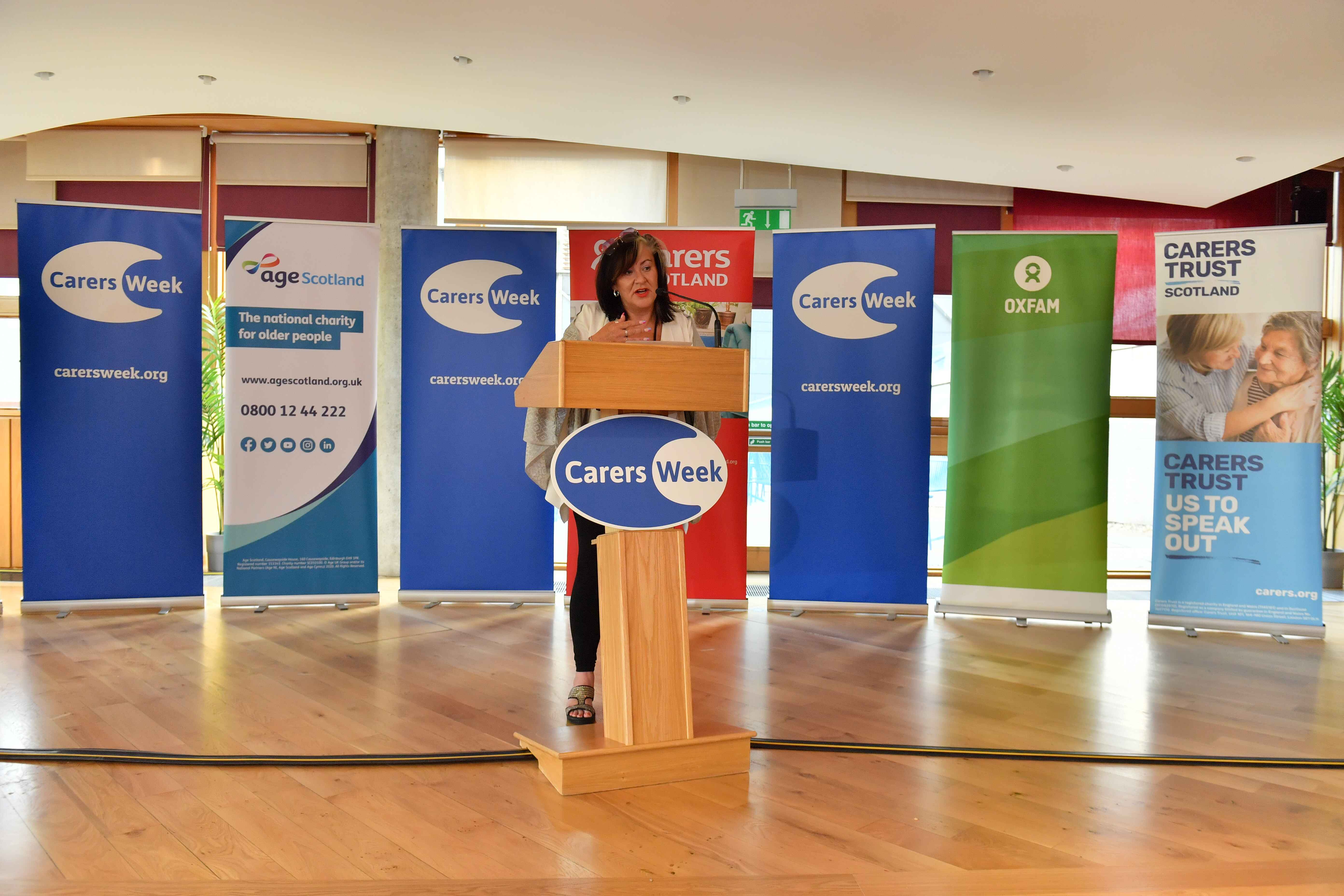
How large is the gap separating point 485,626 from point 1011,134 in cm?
381

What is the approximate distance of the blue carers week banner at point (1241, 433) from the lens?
444 centimetres

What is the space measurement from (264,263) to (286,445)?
35.2 inches

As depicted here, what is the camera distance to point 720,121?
5105 millimetres

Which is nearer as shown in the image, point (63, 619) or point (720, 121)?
point (63, 619)

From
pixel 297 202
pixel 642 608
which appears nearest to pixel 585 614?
pixel 642 608

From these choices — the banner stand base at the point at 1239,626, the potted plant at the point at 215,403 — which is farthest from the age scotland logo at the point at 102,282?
the banner stand base at the point at 1239,626

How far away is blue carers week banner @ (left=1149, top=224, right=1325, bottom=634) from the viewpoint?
4.44 m

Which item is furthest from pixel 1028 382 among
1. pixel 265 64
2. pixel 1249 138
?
pixel 265 64

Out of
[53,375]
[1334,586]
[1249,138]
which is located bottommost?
[1334,586]

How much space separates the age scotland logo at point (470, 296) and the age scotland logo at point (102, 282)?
1298mm

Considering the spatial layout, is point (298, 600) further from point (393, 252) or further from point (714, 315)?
point (714, 315)

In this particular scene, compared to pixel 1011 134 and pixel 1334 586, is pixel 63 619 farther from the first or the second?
pixel 1334 586

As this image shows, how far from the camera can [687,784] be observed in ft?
7.84

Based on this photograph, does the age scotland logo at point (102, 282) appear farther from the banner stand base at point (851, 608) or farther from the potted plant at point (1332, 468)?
the potted plant at point (1332, 468)
